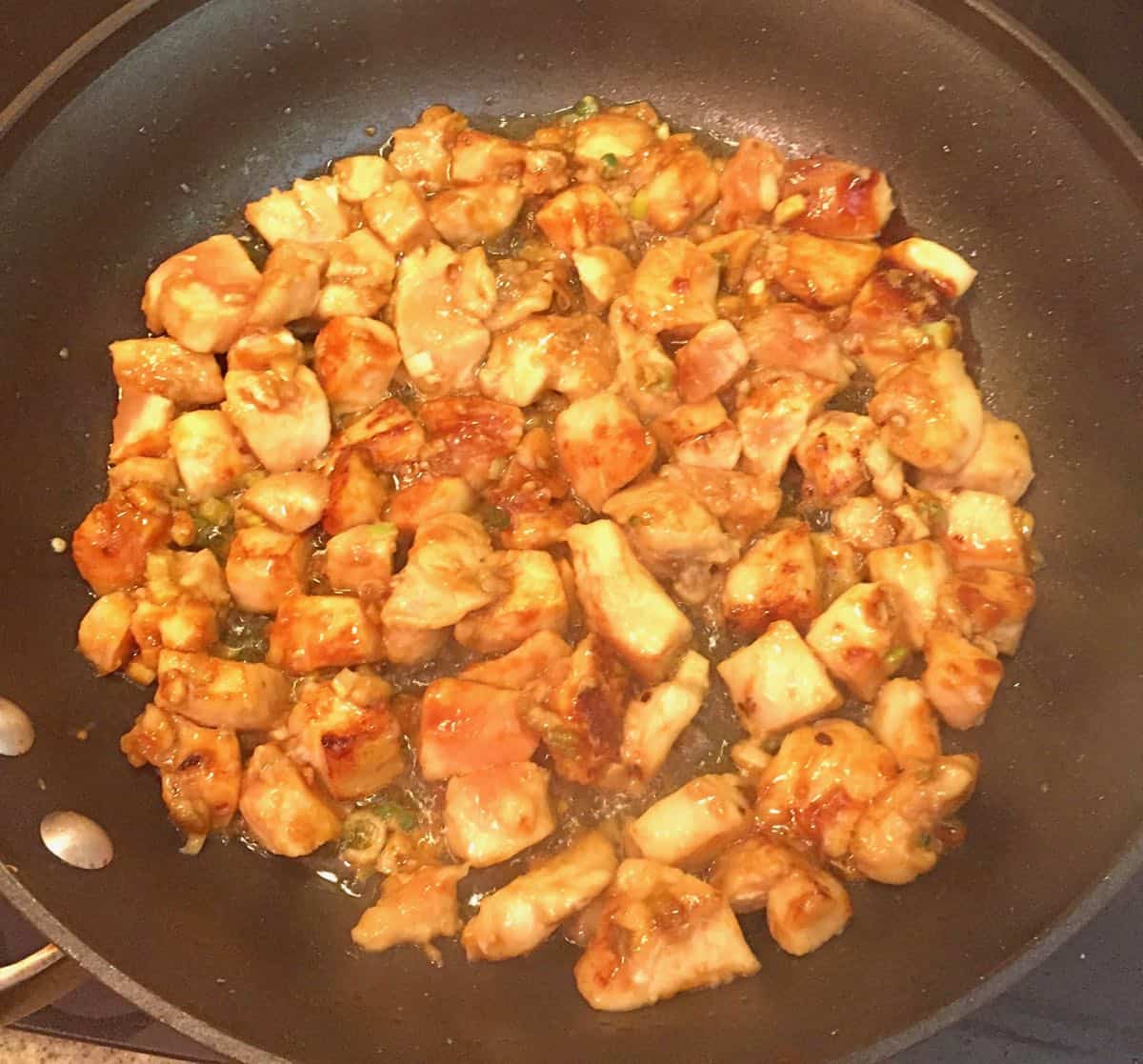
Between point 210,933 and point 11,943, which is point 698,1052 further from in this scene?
point 11,943

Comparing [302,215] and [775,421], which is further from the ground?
[775,421]

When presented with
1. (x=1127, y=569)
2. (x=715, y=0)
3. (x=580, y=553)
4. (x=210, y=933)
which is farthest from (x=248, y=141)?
(x=1127, y=569)

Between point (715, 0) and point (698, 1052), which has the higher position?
point (715, 0)

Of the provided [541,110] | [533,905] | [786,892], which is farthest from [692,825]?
[541,110]

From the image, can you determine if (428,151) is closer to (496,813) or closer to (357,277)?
(357,277)

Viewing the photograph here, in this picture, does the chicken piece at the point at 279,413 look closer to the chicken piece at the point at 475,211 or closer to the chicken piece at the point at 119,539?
the chicken piece at the point at 119,539

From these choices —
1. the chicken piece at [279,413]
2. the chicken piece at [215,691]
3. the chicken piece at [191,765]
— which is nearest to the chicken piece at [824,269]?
the chicken piece at [279,413]
